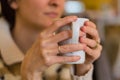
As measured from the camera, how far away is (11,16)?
1.31 metres

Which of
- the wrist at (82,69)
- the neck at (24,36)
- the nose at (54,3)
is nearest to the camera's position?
the wrist at (82,69)

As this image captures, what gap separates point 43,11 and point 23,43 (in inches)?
7.6

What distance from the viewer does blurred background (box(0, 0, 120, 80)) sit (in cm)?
121

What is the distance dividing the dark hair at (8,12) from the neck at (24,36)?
0.05m

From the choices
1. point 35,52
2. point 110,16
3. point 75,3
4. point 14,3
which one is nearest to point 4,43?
point 14,3

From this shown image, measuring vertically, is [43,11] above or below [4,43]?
above

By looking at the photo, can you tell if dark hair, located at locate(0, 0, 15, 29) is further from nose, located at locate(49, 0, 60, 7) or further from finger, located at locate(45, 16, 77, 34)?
finger, located at locate(45, 16, 77, 34)

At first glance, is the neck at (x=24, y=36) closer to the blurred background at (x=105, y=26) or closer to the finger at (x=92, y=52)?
the blurred background at (x=105, y=26)

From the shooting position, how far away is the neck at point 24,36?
125 cm

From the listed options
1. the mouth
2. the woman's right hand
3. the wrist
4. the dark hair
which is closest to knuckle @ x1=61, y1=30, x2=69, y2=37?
the woman's right hand

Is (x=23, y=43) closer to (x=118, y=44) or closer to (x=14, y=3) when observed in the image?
(x=14, y=3)

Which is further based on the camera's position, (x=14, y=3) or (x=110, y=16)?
(x=110, y=16)

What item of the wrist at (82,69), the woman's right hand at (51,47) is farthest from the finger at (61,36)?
the wrist at (82,69)

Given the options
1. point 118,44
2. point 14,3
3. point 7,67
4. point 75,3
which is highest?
point 14,3
